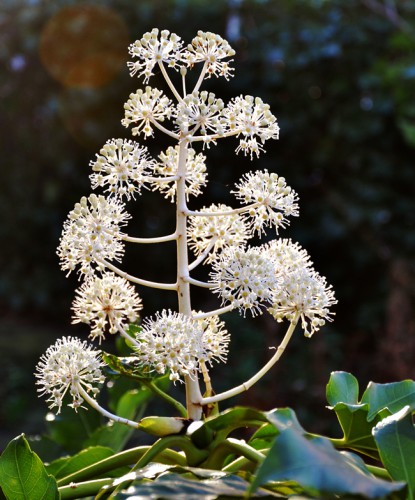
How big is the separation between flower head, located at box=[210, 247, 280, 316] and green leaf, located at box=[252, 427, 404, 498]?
0.27 meters

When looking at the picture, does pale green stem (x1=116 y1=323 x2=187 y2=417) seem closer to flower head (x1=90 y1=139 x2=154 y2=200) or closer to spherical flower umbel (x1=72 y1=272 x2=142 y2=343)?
spherical flower umbel (x1=72 y1=272 x2=142 y2=343)

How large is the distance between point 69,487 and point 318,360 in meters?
3.02

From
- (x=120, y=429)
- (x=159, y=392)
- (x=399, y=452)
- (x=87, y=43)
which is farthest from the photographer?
(x=87, y=43)

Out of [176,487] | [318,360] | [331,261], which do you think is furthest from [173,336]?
[331,261]

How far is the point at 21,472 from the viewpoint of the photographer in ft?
2.12

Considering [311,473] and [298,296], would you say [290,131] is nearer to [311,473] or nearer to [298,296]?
[298,296]

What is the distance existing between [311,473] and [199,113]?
1.35 ft

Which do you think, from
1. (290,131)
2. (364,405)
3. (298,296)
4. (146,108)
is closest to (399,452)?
(364,405)

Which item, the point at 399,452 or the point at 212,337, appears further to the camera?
the point at 212,337

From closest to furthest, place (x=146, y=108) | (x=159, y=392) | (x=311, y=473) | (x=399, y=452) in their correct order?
(x=311, y=473)
(x=399, y=452)
(x=159, y=392)
(x=146, y=108)

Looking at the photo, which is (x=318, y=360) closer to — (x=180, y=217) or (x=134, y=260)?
(x=134, y=260)

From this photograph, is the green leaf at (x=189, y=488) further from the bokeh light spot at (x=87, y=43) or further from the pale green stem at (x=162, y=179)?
the bokeh light spot at (x=87, y=43)

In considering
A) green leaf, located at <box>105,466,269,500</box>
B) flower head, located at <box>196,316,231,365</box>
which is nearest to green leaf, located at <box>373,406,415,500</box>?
green leaf, located at <box>105,466,269,500</box>

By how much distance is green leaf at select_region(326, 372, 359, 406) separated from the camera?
74 cm
